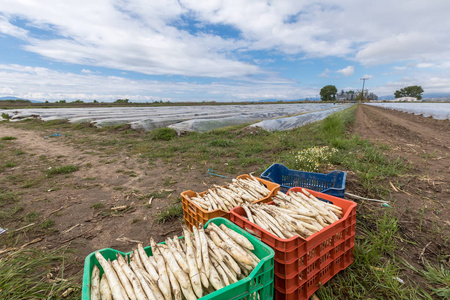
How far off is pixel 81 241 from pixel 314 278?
338 cm

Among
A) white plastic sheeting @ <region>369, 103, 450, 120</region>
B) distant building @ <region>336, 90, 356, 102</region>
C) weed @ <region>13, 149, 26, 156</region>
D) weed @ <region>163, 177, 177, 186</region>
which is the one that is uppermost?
distant building @ <region>336, 90, 356, 102</region>

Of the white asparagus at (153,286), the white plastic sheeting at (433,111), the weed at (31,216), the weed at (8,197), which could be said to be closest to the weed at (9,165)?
the weed at (8,197)

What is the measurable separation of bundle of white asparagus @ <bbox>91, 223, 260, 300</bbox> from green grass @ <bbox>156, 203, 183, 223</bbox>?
6.28 feet

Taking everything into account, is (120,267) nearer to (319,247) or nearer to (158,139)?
(319,247)

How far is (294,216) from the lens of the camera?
7.64 ft

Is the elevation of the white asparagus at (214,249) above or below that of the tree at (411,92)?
below

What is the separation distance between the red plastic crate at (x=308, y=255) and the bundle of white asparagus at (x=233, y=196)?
0.44 meters

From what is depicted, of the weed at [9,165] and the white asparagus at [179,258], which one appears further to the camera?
the weed at [9,165]

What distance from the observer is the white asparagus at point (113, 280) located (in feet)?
4.60

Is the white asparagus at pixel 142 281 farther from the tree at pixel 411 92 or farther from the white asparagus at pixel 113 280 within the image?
the tree at pixel 411 92

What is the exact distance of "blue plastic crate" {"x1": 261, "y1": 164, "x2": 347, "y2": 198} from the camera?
12.5ft

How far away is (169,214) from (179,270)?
2436 millimetres

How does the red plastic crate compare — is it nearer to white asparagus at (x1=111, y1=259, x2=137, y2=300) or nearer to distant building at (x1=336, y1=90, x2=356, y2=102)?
white asparagus at (x1=111, y1=259, x2=137, y2=300)

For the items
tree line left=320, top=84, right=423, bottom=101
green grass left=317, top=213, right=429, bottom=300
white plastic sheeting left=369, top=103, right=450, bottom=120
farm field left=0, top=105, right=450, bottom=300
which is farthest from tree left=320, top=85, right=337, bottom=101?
green grass left=317, top=213, right=429, bottom=300
